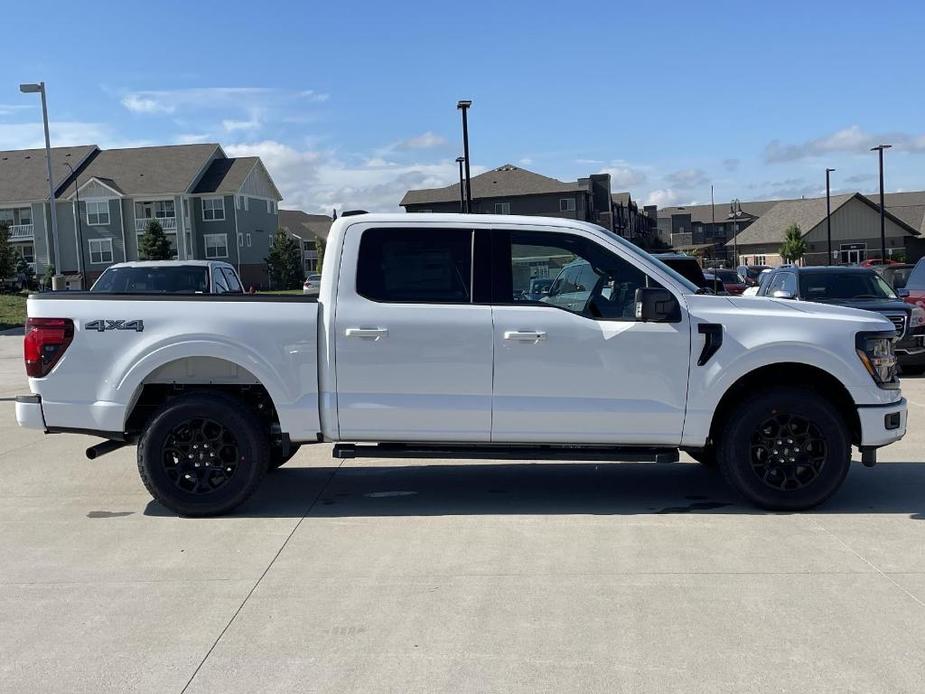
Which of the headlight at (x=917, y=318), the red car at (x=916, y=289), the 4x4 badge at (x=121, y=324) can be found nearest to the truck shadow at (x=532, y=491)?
the 4x4 badge at (x=121, y=324)

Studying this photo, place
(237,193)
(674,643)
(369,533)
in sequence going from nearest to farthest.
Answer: (674,643), (369,533), (237,193)

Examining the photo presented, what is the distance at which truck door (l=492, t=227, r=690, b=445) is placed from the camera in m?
6.12

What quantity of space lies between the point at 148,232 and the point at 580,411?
6048cm

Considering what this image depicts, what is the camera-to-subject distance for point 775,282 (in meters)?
15.5

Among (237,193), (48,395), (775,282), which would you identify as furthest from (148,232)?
(48,395)

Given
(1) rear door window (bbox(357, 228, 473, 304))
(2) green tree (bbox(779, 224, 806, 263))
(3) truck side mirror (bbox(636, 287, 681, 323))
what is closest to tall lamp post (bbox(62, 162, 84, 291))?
(2) green tree (bbox(779, 224, 806, 263))

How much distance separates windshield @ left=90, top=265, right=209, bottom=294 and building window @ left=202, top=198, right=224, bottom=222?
54463 mm

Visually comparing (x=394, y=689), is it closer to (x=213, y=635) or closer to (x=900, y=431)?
Result: (x=213, y=635)

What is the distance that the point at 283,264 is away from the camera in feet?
218

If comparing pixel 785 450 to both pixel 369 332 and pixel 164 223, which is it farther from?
pixel 164 223

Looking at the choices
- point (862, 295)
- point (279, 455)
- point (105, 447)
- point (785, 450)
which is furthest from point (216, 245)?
point (785, 450)

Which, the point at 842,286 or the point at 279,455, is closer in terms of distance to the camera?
the point at 279,455

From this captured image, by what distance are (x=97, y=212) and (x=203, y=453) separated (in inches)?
2568

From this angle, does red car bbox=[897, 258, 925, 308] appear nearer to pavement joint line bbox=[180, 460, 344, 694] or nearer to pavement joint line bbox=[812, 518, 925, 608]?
pavement joint line bbox=[812, 518, 925, 608]
